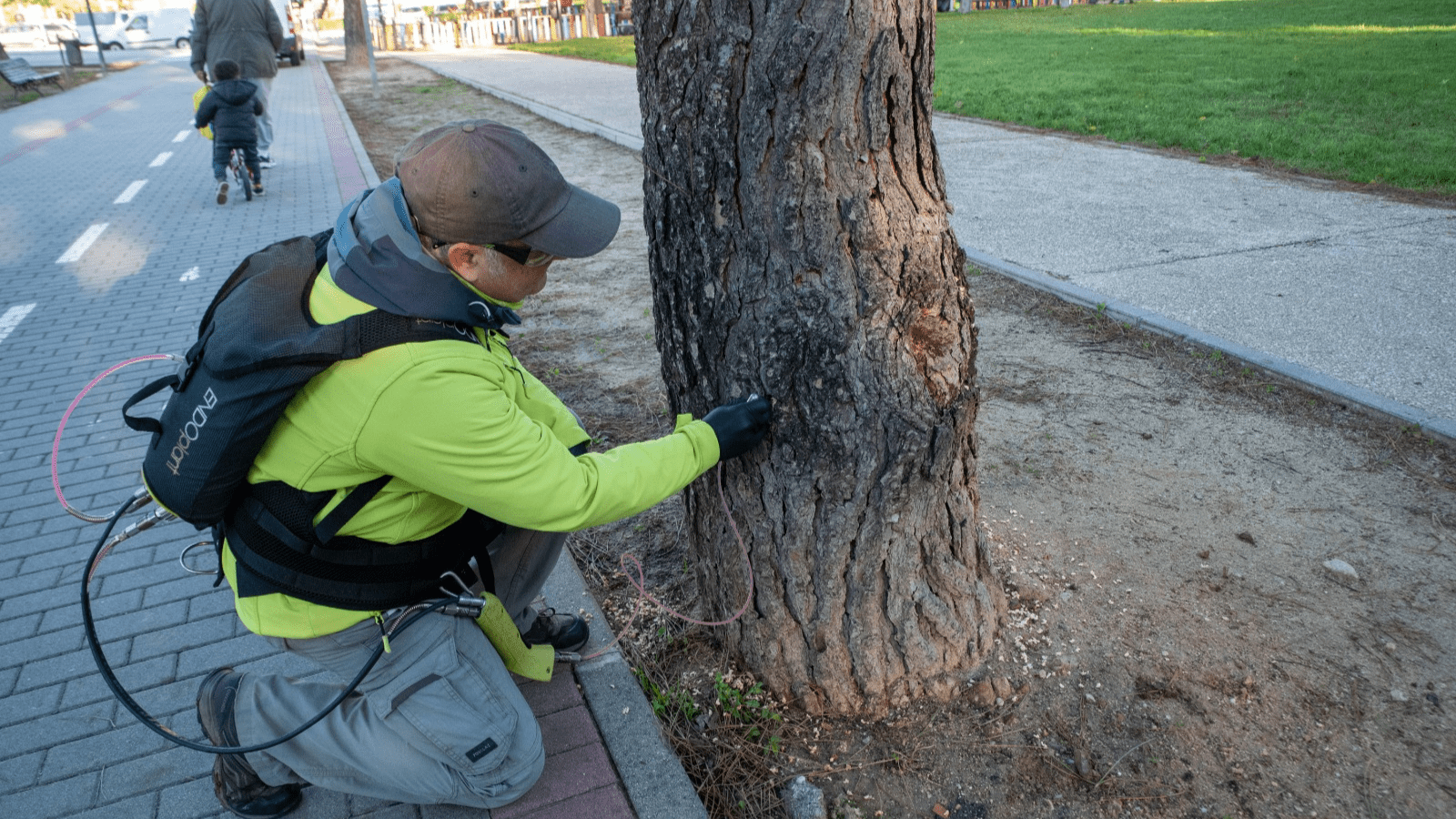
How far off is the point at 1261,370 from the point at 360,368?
3.87m

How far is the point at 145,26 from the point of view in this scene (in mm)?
45500

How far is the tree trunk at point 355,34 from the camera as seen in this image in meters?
23.5

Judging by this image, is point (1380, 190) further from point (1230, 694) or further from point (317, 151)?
point (317, 151)

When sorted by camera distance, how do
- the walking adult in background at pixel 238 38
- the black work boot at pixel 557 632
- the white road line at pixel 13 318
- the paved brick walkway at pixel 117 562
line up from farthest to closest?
the walking adult in background at pixel 238 38 → the white road line at pixel 13 318 → the black work boot at pixel 557 632 → the paved brick walkway at pixel 117 562

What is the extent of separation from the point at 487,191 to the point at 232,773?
1.55 m

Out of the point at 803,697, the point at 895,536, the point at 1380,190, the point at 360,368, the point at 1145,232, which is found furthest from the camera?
the point at 1380,190

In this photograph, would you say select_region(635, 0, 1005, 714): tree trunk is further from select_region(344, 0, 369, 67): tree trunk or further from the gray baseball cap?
select_region(344, 0, 369, 67): tree trunk

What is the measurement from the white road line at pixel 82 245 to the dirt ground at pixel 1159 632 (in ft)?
19.5

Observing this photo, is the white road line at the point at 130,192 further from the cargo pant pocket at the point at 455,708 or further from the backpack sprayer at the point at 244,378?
the cargo pant pocket at the point at 455,708

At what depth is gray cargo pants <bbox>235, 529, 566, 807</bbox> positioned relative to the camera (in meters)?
2.18

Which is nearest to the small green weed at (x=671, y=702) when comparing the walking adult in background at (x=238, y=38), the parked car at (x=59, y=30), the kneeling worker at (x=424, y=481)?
the kneeling worker at (x=424, y=481)

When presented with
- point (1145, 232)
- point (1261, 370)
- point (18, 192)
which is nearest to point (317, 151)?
point (18, 192)

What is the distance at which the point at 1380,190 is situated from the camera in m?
7.22

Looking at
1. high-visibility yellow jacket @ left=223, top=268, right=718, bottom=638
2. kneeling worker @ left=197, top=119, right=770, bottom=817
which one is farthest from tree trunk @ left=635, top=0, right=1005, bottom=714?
high-visibility yellow jacket @ left=223, top=268, right=718, bottom=638
